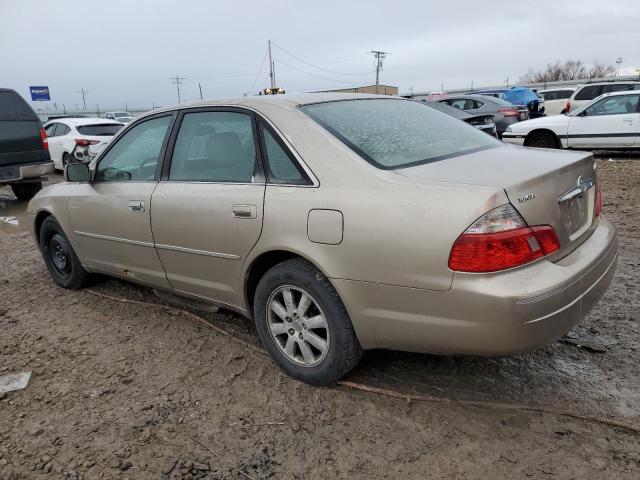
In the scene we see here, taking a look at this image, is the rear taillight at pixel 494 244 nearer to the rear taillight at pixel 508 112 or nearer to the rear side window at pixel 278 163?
the rear side window at pixel 278 163

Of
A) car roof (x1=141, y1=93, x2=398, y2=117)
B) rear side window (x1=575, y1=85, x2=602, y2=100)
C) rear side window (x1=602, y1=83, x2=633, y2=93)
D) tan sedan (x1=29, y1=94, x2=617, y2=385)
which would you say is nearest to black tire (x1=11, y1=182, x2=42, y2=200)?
tan sedan (x1=29, y1=94, x2=617, y2=385)

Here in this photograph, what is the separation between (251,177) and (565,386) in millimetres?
2048

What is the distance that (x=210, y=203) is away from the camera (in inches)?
123

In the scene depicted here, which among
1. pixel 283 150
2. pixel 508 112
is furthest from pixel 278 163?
pixel 508 112

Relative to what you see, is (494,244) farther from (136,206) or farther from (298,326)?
(136,206)

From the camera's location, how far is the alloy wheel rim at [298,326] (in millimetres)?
2793

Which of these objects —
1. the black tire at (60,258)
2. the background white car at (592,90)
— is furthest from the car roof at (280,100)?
the background white car at (592,90)

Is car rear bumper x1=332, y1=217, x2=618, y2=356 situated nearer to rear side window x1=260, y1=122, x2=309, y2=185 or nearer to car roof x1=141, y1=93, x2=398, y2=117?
rear side window x1=260, y1=122, x2=309, y2=185

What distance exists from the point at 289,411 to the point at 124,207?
193 centimetres

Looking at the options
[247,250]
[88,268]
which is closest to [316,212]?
[247,250]

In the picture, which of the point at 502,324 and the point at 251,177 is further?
the point at 251,177

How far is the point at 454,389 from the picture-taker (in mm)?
2836

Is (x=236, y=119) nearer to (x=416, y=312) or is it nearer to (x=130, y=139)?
(x=130, y=139)

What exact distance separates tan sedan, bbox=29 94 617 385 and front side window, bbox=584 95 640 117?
892 cm
